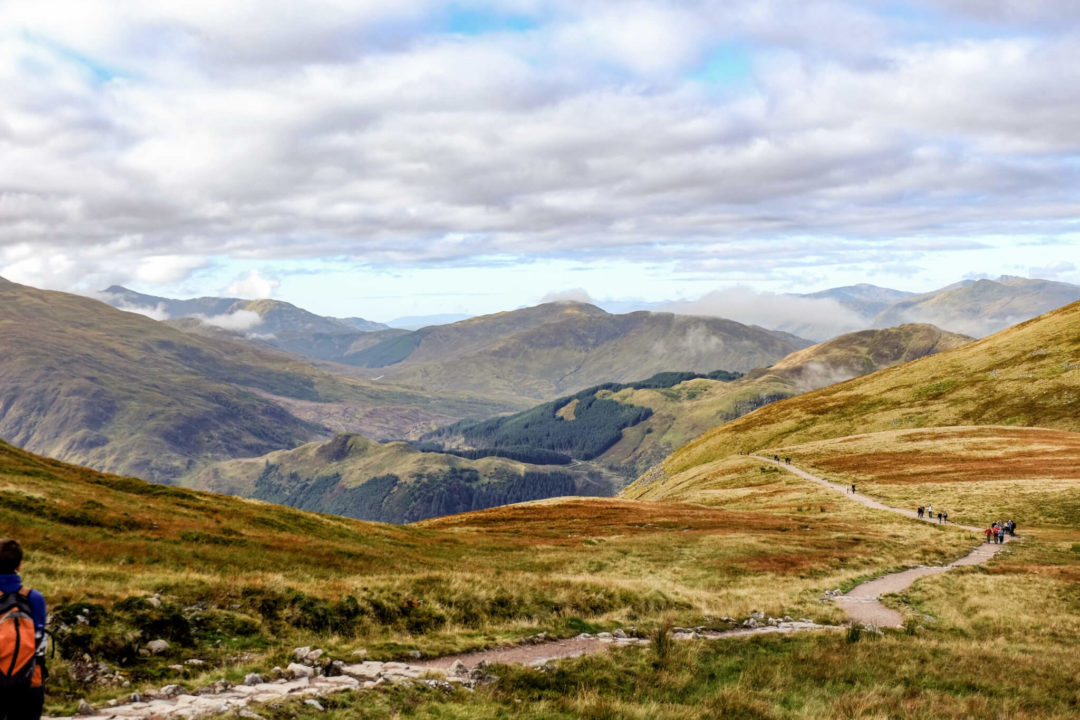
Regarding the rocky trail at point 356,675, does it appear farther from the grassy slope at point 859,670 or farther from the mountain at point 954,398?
the mountain at point 954,398

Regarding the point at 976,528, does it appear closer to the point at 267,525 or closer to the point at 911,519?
the point at 911,519

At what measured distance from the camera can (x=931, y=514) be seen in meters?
69.4

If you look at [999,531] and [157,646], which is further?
[999,531]

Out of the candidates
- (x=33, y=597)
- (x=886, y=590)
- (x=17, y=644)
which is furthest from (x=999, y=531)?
(x=17, y=644)

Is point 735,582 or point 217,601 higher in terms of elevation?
point 217,601

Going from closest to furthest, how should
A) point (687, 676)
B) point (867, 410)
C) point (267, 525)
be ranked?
point (687, 676)
point (267, 525)
point (867, 410)

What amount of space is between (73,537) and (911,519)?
72.1m

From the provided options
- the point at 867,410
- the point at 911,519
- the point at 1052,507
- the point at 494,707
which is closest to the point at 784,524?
the point at 911,519

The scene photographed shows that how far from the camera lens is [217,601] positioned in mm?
23125

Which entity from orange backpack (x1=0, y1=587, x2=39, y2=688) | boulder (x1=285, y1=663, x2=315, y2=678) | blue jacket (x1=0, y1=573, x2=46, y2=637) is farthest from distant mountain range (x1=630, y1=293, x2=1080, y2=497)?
orange backpack (x1=0, y1=587, x2=39, y2=688)

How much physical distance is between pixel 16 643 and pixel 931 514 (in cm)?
7830

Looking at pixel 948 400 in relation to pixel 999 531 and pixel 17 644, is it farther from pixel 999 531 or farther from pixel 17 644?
pixel 17 644

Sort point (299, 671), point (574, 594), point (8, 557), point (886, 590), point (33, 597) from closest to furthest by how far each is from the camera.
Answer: point (8, 557) < point (33, 597) < point (299, 671) < point (574, 594) < point (886, 590)

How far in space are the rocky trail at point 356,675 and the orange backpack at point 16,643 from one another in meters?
3.51
